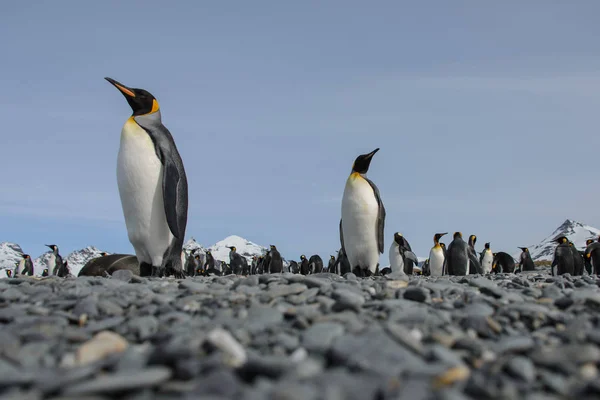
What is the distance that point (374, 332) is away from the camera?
267cm

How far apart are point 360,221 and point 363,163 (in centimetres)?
113

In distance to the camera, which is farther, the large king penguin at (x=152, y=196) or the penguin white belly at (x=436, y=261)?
the penguin white belly at (x=436, y=261)

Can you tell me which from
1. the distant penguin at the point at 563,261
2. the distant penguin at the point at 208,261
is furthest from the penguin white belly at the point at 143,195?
the distant penguin at the point at 208,261

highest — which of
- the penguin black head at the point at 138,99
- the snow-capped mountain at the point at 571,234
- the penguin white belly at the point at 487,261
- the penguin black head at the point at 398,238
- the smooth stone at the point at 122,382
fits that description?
the snow-capped mountain at the point at 571,234

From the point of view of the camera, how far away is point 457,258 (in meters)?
15.7

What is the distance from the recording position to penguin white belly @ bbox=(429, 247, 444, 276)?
1812 cm

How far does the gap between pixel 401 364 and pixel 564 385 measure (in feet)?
2.14

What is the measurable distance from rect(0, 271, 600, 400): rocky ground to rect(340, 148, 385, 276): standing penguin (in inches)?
231

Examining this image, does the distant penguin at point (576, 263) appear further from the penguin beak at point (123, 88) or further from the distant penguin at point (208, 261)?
the distant penguin at point (208, 261)

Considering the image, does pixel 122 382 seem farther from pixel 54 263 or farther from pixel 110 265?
pixel 54 263

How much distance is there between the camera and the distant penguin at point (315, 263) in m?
27.2

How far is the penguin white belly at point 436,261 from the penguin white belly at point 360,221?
28.0 ft

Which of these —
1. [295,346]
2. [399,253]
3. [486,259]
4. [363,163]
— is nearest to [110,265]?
[363,163]

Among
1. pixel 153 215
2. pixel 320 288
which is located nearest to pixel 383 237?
pixel 153 215
